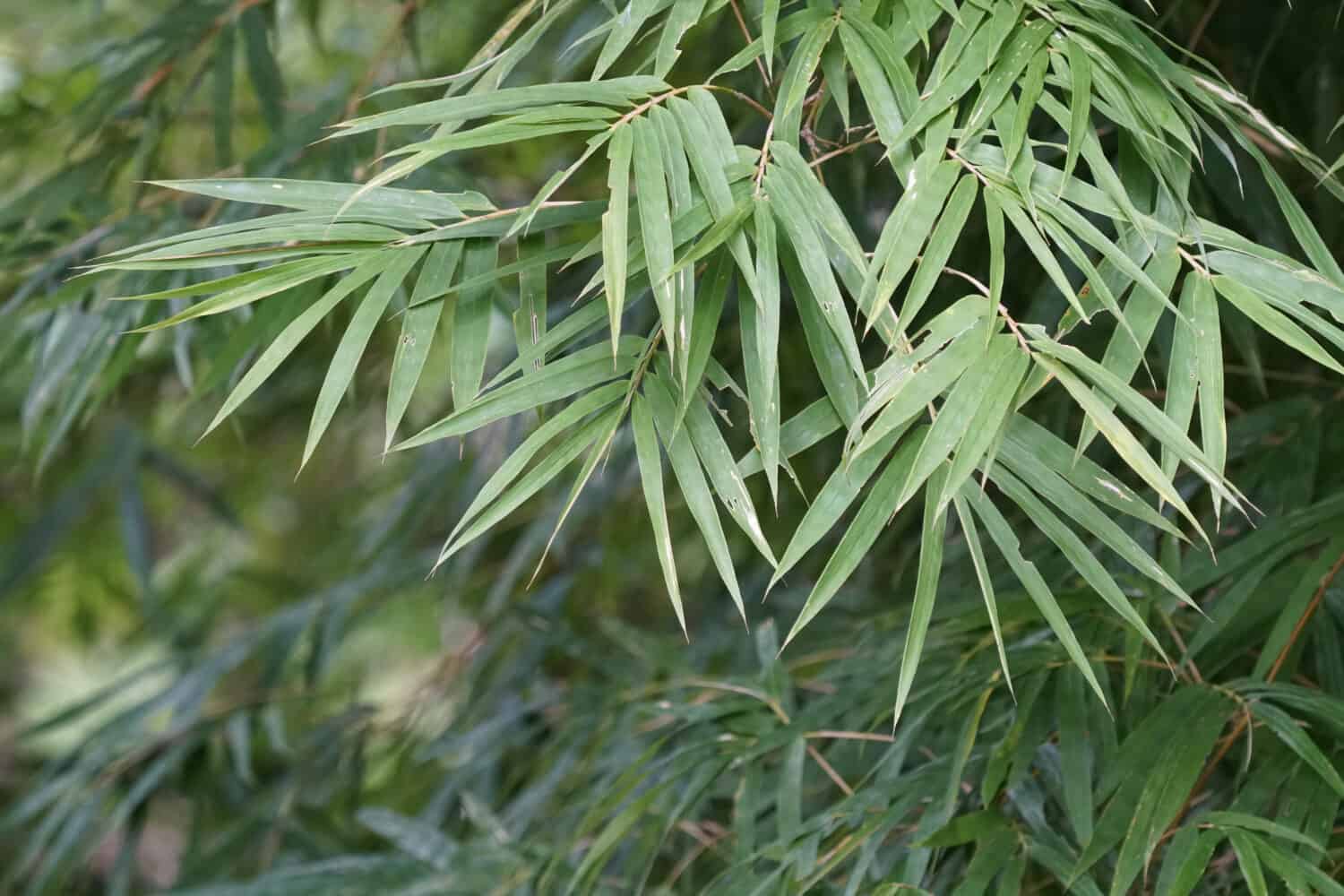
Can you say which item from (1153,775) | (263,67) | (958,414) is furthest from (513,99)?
(263,67)

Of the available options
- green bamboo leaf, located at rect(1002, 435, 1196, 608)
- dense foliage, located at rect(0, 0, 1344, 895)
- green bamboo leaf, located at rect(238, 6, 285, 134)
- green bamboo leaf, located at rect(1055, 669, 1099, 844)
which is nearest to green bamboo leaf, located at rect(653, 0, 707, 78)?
dense foliage, located at rect(0, 0, 1344, 895)

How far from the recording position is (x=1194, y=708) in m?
0.74

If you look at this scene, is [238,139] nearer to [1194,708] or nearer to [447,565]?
[447,565]

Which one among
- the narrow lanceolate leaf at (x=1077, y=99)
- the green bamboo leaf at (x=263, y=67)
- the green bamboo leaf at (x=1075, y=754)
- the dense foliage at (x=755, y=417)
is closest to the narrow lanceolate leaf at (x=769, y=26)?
the dense foliage at (x=755, y=417)

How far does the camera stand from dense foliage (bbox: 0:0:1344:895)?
21.6 inches

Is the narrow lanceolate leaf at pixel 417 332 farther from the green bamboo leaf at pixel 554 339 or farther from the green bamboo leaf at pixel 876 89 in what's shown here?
the green bamboo leaf at pixel 876 89

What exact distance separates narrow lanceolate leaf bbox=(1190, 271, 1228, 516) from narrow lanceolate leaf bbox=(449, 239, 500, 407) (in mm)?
297

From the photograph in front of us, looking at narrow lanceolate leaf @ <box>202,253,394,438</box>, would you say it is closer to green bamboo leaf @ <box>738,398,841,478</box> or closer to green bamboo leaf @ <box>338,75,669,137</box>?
green bamboo leaf @ <box>338,75,669,137</box>

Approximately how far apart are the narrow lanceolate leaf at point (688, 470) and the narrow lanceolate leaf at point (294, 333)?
0.13 m

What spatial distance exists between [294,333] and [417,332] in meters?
0.05

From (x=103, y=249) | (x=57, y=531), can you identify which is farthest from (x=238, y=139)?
(x=103, y=249)

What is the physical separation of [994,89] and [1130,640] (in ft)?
1.21

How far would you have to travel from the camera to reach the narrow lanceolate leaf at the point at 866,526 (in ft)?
Answer: 1.80

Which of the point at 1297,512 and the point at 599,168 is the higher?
the point at 599,168
